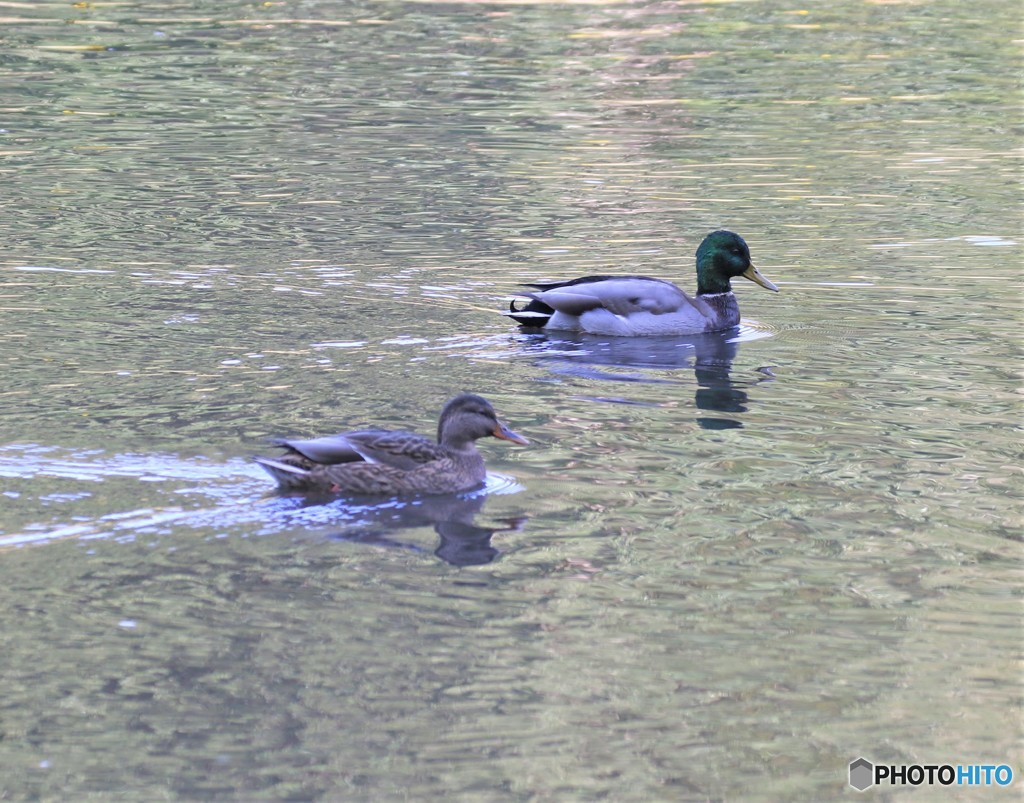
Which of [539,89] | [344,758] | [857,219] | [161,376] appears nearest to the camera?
[344,758]

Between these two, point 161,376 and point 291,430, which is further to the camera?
point 161,376

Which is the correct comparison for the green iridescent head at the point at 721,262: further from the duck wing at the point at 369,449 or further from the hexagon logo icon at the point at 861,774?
the hexagon logo icon at the point at 861,774

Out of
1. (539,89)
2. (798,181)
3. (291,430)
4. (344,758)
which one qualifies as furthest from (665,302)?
(539,89)

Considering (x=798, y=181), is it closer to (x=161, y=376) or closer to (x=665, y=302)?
(x=665, y=302)

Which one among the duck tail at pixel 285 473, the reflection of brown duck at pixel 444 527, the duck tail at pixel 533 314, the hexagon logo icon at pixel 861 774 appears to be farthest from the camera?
the duck tail at pixel 533 314

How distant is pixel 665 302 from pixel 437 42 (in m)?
17.6

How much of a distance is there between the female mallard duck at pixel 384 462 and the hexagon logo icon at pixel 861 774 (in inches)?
130

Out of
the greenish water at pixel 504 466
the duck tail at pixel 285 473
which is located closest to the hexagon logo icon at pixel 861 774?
the greenish water at pixel 504 466

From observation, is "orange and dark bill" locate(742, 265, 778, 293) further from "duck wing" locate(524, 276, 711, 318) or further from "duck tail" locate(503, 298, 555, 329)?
"duck tail" locate(503, 298, 555, 329)

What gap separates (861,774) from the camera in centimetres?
614

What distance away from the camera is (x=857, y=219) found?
17328 mm

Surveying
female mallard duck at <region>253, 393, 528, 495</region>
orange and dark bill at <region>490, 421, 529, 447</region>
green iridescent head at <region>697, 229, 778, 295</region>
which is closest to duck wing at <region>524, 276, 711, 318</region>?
green iridescent head at <region>697, 229, 778, 295</region>

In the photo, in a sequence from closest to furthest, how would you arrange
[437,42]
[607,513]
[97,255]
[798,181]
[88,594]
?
[88,594] → [607,513] → [97,255] → [798,181] → [437,42]

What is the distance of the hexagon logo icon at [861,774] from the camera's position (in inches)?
239
